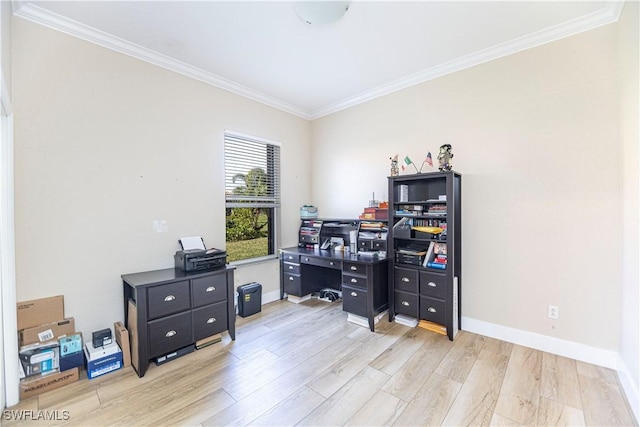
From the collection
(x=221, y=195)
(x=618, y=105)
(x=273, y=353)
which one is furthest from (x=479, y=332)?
(x=221, y=195)

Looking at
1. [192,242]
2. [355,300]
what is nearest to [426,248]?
[355,300]

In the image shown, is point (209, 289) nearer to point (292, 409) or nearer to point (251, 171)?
point (292, 409)

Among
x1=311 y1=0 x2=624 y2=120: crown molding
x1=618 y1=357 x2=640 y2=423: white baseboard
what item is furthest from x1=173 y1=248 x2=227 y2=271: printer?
x1=618 y1=357 x2=640 y2=423: white baseboard

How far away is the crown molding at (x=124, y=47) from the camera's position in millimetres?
2135

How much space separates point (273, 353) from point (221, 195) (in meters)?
1.90

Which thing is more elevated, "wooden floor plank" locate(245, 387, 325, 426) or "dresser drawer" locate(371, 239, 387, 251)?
"dresser drawer" locate(371, 239, 387, 251)

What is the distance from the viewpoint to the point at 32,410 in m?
1.83

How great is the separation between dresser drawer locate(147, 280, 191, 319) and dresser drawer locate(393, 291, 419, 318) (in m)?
2.17

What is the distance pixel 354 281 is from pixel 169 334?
6.18ft

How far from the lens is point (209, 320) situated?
263 cm

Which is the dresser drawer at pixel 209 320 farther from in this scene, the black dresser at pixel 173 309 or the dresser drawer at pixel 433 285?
the dresser drawer at pixel 433 285

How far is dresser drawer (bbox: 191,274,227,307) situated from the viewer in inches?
99.9

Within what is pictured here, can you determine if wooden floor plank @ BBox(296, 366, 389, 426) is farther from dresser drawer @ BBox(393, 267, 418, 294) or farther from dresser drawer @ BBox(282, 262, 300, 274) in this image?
dresser drawer @ BBox(282, 262, 300, 274)

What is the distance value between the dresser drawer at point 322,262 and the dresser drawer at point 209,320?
1210 millimetres
